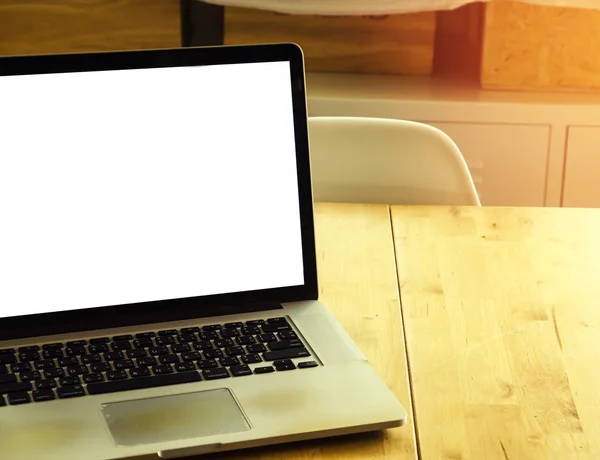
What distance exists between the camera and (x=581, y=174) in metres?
2.16

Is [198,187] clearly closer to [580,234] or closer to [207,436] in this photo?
[207,436]

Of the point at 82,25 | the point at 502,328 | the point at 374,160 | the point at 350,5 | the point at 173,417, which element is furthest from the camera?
the point at 82,25

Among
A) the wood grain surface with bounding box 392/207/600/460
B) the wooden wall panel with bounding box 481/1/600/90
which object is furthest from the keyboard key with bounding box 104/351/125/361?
the wooden wall panel with bounding box 481/1/600/90

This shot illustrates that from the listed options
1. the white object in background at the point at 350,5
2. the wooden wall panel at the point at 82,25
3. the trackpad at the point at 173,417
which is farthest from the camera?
the wooden wall panel at the point at 82,25

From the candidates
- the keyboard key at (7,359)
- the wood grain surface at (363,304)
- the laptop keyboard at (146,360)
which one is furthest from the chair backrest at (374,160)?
the keyboard key at (7,359)

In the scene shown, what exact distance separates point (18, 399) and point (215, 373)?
16 centimetres

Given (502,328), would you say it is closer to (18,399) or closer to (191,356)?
(191,356)

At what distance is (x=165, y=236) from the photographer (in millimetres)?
910

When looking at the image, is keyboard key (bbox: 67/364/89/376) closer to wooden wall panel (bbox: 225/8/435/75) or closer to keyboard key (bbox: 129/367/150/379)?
keyboard key (bbox: 129/367/150/379)

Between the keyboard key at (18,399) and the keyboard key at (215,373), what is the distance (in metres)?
0.14

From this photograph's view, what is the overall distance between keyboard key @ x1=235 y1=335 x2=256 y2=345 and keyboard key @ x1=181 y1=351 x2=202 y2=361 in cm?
4

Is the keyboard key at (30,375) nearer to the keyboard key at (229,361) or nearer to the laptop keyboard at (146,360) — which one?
the laptop keyboard at (146,360)

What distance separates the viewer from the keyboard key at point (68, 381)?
759 millimetres

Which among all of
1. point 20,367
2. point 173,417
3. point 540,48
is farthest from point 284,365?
point 540,48
